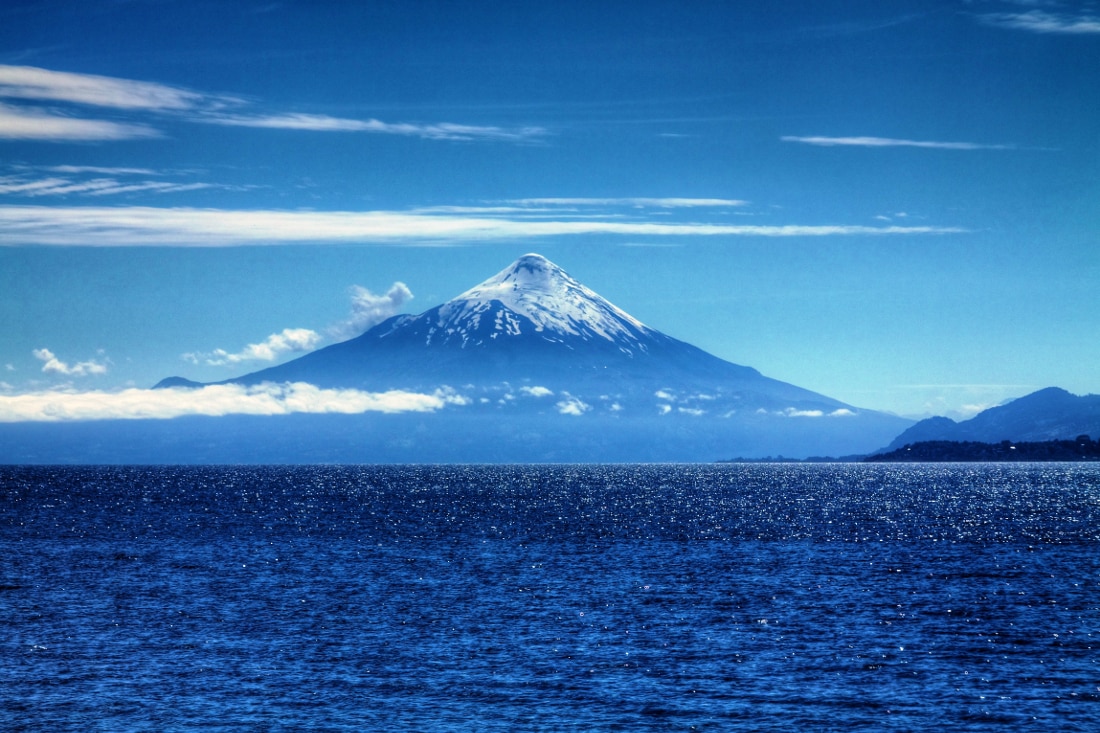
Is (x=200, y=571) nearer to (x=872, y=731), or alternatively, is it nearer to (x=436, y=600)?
(x=436, y=600)

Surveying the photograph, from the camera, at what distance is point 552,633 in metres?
59.3

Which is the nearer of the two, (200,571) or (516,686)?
(516,686)

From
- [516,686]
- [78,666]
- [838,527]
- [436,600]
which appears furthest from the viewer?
[838,527]

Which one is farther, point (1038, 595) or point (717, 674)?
point (1038, 595)

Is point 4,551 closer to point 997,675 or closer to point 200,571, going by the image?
point 200,571

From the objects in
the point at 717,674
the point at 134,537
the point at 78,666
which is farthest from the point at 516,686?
the point at 134,537

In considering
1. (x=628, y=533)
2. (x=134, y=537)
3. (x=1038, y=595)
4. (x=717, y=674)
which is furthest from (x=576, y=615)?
(x=134, y=537)

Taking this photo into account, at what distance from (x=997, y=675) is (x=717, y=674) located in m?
11.8

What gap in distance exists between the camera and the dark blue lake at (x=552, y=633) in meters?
44.2

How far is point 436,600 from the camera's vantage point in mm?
70750

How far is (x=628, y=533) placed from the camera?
123 m

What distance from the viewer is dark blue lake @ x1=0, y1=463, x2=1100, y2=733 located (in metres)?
44.2

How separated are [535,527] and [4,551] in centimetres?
5571

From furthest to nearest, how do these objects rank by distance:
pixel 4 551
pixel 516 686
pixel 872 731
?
pixel 4 551, pixel 516 686, pixel 872 731
